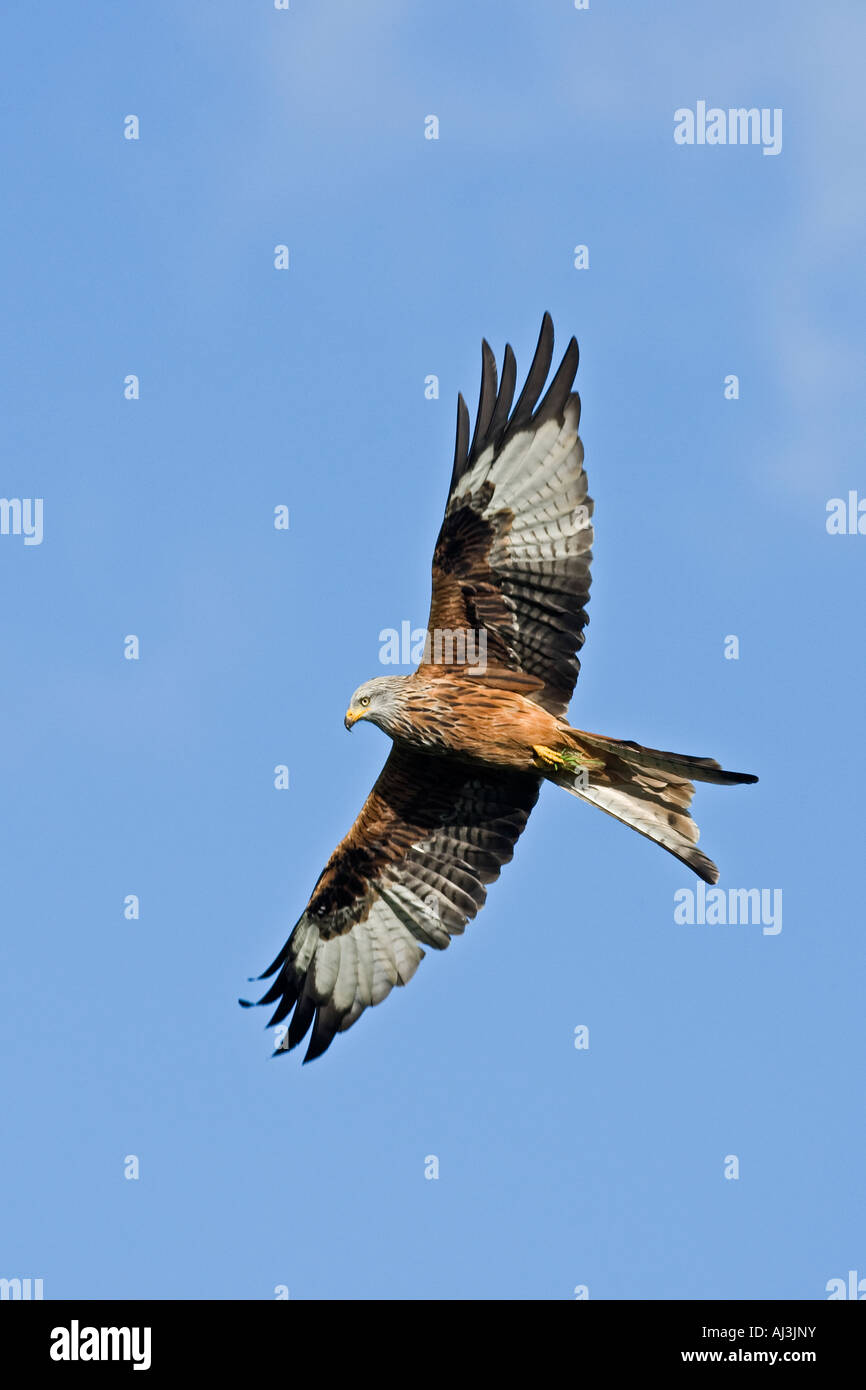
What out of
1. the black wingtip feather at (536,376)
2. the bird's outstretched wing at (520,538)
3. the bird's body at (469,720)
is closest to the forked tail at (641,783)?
the bird's body at (469,720)

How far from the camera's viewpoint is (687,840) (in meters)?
12.6

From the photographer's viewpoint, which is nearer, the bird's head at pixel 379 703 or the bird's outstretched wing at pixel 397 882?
the bird's head at pixel 379 703

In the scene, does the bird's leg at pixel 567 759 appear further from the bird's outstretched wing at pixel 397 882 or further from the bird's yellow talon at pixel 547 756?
Result: the bird's outstretched wing at pixel 397 882

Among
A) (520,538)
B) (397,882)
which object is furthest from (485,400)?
(397,882)

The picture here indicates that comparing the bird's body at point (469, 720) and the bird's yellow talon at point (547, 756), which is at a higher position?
the bird's body at point (469, 720)

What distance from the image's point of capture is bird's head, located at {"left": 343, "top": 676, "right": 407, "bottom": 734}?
13141 mm

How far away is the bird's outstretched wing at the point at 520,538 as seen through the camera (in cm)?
1301

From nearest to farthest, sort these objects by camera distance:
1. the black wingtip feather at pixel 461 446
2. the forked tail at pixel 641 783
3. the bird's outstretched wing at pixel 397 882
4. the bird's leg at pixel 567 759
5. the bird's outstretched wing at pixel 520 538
A: the forked tail at pixel 641 783 → the bird's leg at pixel 567 759 → the bird's outstretched wing at pixel 520 538 → the black wingtip feather at pixel 461 446 → the bird's outstretched wing at pixel 397 882

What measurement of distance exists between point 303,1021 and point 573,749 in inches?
133

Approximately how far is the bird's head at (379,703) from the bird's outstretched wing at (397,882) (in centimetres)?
76
